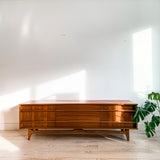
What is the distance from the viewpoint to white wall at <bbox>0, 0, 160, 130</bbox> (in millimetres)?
2998

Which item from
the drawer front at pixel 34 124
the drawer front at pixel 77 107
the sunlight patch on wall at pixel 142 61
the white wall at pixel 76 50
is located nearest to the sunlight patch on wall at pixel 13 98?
the white wall at pixel 76 50

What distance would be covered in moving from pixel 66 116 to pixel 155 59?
6.72ft

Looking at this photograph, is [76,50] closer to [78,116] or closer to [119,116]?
[78,116]

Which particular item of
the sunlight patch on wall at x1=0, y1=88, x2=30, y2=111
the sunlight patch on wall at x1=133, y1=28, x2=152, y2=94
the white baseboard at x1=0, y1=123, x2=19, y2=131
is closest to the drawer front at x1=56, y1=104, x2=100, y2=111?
the sunlight patch on wall at x1=0, y1=88, x2=30, y2=111

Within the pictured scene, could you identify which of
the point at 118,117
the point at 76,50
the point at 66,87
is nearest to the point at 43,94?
the point at 66,87

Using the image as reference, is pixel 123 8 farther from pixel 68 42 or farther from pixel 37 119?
pixel 37 119

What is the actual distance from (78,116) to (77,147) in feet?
1.54

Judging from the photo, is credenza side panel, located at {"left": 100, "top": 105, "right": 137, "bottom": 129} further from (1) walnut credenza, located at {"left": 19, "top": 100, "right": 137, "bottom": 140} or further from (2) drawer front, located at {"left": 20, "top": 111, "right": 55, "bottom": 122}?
(2) drawer front, located at {"left": 20, "top": 111, "right": 55, "bottom": 122}

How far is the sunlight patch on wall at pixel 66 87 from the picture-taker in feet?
9.93

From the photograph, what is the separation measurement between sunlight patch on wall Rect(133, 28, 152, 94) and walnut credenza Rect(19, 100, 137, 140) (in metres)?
0.71

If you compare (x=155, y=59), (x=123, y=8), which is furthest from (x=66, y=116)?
(x=123, y=8)

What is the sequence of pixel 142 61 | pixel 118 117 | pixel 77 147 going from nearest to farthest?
pixel 77 147 < pixel 118 117 < pixel 142 61

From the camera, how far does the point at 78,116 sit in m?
2.48

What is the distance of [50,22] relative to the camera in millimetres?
3078
